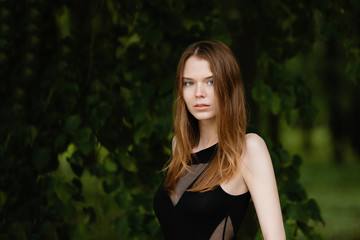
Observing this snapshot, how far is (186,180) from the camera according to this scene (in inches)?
82.6

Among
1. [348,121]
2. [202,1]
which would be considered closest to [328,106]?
[348,121]

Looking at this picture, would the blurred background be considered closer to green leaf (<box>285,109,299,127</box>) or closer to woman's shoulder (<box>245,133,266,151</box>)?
green leaf (<box>285,109,299,127</box>)

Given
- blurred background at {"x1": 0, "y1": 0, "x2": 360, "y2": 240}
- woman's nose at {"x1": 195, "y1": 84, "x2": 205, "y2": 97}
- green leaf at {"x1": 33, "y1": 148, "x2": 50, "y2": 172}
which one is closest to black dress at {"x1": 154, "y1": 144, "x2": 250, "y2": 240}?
woman's nose at {"x1": 195, "y1": 84, "x2": 205, "y2": 97}

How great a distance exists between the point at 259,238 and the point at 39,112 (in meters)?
1.59

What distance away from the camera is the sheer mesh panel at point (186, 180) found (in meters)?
2.07

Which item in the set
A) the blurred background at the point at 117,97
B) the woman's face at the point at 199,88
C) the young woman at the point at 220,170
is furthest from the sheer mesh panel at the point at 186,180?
the blurred background at the point at 117,97

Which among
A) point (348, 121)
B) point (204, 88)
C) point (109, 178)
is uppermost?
point (204, 88)

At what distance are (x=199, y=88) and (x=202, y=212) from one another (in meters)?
0.50

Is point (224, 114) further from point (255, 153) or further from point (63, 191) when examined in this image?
point (63, 191)

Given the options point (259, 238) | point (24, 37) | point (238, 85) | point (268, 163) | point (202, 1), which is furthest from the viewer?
point (24, 37)

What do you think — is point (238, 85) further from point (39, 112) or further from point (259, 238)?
point (39, 112)

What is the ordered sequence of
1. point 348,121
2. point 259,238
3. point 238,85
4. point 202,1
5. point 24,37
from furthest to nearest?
point 348,121 < point 24,37 < point 202,1 < point 259,238 < point 238,85

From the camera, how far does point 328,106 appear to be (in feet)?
53.4

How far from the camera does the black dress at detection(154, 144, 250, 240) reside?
1953 millimetres
